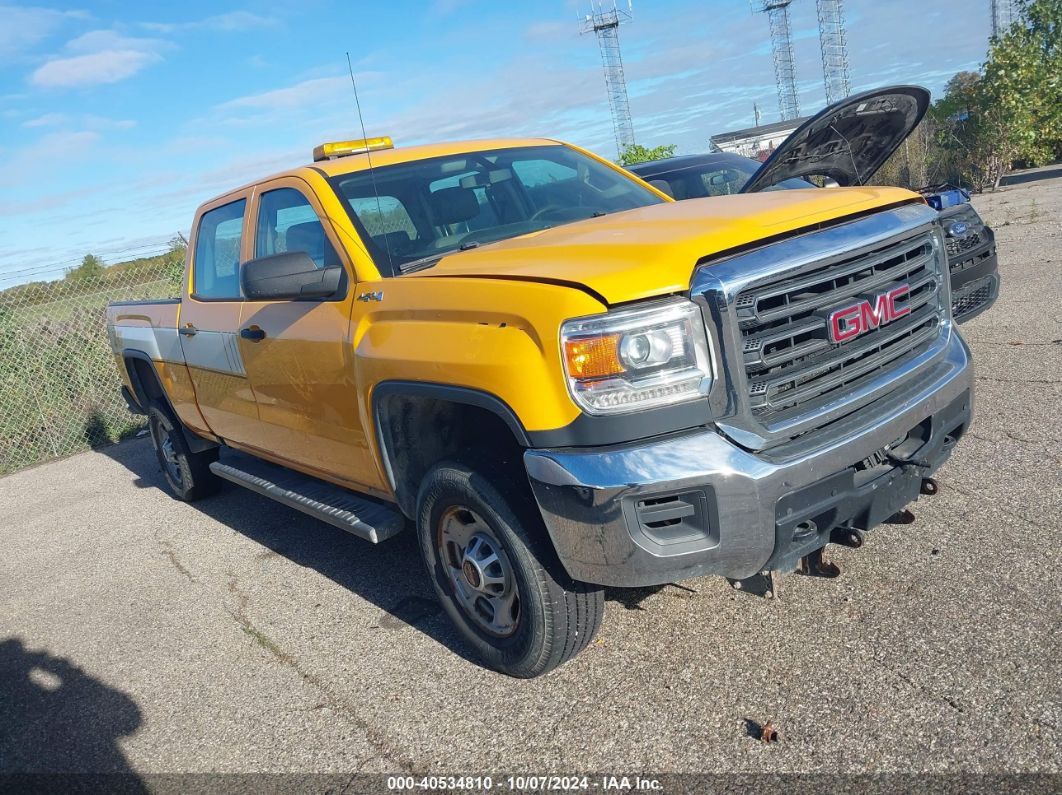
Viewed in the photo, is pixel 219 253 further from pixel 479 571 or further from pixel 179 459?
pixel 479 571

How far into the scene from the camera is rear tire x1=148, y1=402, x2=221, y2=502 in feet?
21.7

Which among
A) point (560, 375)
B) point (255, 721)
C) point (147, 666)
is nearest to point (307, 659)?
point (255, 721)

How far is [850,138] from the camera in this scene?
4965mm

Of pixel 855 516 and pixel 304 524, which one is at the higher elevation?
pixel 855 516

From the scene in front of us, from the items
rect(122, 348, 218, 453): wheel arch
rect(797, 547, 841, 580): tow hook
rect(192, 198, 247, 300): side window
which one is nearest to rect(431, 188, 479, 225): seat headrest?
rect(192, 198, 247, 300): side window

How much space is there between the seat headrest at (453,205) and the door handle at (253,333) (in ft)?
3.65

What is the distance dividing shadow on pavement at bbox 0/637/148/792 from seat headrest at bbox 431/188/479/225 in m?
2.61

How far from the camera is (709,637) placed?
11.3 ft

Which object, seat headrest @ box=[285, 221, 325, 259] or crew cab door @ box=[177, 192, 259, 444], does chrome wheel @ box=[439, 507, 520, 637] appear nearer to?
seat headrest @ box=[285, 221, 325, 259]

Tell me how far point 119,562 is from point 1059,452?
19.0ft

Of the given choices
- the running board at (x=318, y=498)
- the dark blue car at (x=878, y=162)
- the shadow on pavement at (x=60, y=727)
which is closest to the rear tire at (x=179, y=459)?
→ the running board at (x=318, y=498)

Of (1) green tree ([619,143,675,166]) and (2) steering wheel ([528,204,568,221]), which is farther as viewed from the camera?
(1) green tree ([619,143,675,166])

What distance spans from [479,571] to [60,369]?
913 centimetres

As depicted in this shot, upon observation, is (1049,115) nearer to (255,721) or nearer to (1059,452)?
(1059,452)
